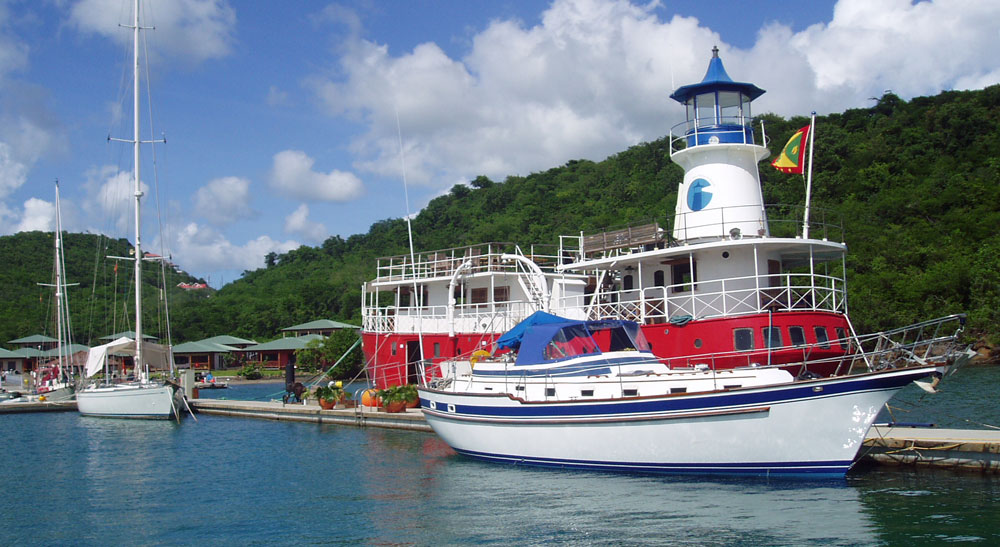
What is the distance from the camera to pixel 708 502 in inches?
549

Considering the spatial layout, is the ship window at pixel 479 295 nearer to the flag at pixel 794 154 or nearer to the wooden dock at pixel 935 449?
the flag at pixel 794 154

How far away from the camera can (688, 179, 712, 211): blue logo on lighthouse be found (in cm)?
2353

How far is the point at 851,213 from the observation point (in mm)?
57719

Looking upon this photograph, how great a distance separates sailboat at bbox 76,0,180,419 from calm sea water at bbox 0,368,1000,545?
30.8 ft

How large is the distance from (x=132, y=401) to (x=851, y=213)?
4965 cm

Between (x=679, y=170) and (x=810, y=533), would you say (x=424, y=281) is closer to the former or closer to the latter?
(x=810, y=533)

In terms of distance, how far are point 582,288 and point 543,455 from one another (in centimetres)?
1569

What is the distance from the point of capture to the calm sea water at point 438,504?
1252cm

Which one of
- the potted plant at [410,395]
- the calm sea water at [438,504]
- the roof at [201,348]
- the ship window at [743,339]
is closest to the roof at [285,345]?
the roof at [201,348]

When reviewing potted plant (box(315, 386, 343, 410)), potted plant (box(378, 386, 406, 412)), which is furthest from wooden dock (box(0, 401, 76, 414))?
potted plant (box(378, 386, 406, 412))

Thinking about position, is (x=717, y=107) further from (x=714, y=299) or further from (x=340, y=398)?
(x=340, y=398)

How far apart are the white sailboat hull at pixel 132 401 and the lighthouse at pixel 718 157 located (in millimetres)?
21844

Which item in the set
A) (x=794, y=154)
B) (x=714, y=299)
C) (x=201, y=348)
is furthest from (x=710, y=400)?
(x=201, y=348)

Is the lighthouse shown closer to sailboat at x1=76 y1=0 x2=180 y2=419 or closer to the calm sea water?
the calm sea water
